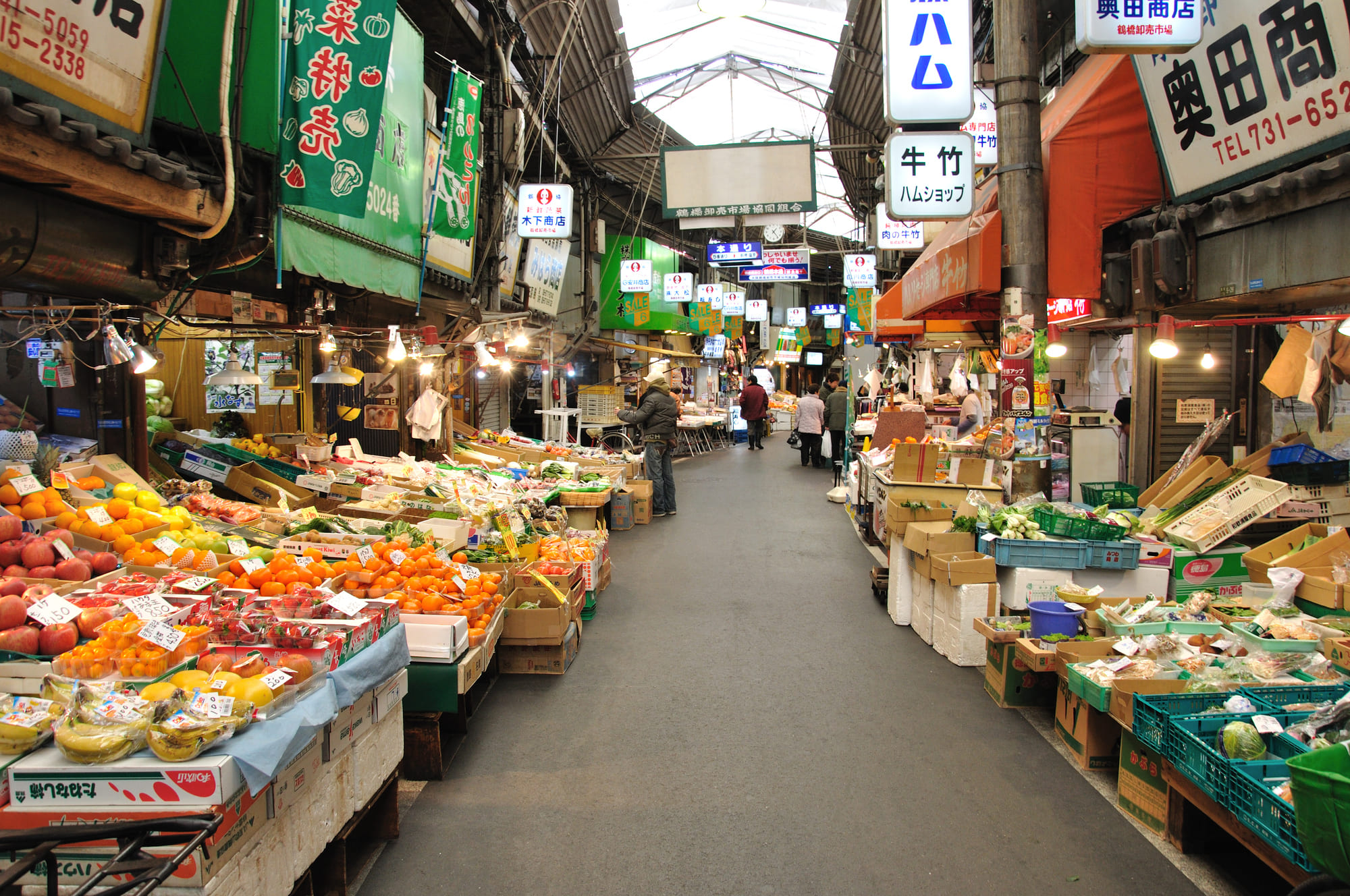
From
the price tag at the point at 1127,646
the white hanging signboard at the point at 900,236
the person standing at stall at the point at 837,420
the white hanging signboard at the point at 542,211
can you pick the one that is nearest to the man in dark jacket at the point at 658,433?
the white hanging signboard at the point at 542,211

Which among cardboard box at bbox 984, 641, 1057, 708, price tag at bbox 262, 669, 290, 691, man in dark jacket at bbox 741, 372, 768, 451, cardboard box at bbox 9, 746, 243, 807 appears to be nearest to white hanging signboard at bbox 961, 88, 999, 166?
cardboard box at bbox 984, 641, 1057, 708

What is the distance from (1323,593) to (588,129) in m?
15.0

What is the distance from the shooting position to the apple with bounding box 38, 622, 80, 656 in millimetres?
3246

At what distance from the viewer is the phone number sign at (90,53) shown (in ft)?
10.6

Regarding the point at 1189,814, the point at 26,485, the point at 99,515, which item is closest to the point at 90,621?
the point at 99,515

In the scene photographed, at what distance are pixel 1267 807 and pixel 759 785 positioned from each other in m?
2.24

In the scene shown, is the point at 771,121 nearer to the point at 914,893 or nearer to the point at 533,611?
the point at 533,611

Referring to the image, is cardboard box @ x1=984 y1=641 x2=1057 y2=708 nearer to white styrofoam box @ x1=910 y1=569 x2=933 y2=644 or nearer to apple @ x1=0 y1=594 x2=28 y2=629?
white styrofoam box @ x1=910 y1=569 x2=933 y2=644

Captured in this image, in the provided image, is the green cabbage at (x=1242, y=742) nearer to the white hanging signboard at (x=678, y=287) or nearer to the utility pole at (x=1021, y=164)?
the utility pole at (x=1021, y=164)

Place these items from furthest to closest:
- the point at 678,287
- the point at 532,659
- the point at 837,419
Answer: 1. the point at 678,287
2. the point at 837,419
3. the point at 532,659

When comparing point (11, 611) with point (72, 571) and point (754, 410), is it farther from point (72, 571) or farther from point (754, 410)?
point (754, 410)

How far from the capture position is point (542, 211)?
12.4m

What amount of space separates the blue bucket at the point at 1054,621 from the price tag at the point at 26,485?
21.2ft

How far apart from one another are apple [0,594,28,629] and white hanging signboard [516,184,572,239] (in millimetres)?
9903
